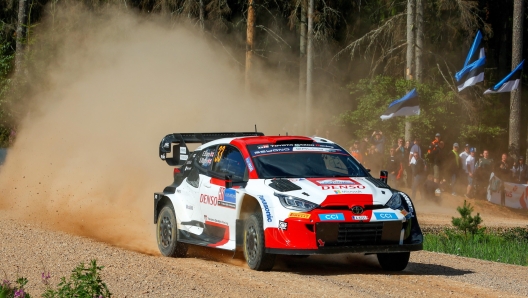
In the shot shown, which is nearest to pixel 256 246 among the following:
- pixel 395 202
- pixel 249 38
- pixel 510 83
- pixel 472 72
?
pixel 395 202

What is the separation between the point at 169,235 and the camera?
11.7 m

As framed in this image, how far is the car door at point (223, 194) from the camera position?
10.4 meters

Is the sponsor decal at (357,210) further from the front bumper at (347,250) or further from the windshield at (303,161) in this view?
the windshield at (303,161)

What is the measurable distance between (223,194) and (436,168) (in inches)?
Result: 639

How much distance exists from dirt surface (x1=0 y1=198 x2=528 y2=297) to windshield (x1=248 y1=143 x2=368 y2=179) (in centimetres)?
115

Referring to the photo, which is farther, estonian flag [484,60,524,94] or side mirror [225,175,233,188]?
estonian flag [484,60,524,94]

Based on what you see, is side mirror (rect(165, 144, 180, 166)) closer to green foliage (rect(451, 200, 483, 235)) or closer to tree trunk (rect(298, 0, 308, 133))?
green foliage (rect(451, 200, 483, 235))

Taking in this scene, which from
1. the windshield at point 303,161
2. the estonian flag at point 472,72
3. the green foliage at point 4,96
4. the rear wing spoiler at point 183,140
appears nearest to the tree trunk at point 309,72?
the estonian flag at point 472,72

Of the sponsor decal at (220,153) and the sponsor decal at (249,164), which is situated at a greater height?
the sponsor decal at (220,153)

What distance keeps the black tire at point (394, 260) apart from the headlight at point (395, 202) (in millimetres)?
652

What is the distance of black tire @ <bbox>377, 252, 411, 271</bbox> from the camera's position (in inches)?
401

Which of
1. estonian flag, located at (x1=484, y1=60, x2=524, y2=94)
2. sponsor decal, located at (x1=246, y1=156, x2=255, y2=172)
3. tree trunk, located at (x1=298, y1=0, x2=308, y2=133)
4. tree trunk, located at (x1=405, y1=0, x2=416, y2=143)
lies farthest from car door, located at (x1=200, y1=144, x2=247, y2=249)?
tree trunk, located at (x1=298, y1=0, x2=308, y2=133)

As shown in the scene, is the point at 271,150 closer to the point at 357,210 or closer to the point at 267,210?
the point at 267,210

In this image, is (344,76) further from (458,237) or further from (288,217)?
(288,217)
